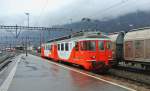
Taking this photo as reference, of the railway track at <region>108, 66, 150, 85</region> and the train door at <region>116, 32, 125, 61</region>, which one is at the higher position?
the train door at <region>116, 32, 125, 61</region>

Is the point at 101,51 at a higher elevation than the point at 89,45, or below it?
below

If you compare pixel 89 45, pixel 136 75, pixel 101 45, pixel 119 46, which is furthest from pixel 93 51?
pixel 119 46

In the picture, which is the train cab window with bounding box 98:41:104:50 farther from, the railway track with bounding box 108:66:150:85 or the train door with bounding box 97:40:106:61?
the railway track with bounding box 108:66:150:85

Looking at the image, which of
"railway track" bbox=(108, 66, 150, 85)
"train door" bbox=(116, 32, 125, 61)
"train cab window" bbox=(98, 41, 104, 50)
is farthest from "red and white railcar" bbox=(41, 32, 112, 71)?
"train door" bbox=(116, 32, 125, 61)

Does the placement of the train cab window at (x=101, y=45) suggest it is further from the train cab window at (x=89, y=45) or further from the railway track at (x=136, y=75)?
the railway track at (x=136, y=75)

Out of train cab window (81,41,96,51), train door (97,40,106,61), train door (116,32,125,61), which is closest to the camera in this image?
train door (97,40,106,61)

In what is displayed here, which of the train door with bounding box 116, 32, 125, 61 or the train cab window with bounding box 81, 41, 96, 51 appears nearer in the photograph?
the train cab window with bounding box 81, 41, 96, 51

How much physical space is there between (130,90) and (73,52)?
49.1ft

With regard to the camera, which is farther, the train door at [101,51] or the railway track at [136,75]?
the train door at [101,51]

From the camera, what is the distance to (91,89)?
1438 centimetres

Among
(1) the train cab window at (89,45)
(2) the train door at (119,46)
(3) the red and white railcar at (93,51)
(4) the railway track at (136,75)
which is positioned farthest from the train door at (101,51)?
(2) the train door at (119,46)

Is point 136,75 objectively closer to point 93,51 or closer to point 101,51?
point 101,51

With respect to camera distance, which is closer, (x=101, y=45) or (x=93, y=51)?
(x=93, y=51)

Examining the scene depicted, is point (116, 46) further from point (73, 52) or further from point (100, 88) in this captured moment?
point (100, 88)
